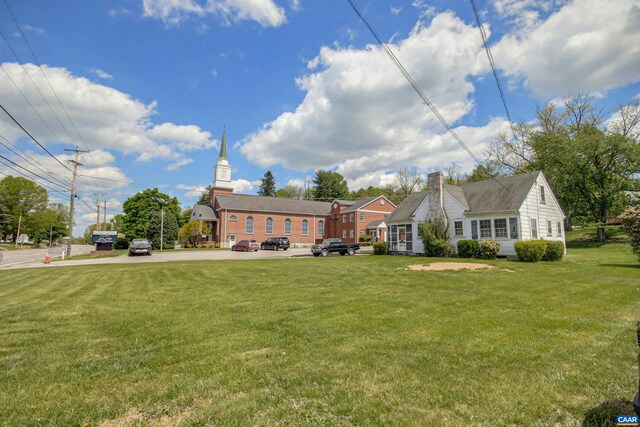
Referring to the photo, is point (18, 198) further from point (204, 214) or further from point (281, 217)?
point (281, 217)

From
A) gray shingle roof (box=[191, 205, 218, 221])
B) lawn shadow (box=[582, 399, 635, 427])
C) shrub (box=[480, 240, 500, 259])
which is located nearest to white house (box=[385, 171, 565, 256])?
shrub (box=[480, 240, 500, 259])

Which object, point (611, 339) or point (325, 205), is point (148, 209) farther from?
point (611, 339)

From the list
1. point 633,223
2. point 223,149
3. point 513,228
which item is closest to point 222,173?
point 223,149

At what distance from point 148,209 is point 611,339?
192ft

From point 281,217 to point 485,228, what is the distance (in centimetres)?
3608

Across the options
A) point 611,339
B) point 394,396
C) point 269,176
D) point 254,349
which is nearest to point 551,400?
point 394,396

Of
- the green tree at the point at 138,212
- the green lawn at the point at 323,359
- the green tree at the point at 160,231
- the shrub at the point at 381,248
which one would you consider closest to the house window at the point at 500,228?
the shrub at the point at 381,248

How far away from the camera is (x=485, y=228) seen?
2425 cm

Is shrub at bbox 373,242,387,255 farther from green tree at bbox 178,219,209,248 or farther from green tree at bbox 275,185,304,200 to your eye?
green tree at bbox 275,185,304,200

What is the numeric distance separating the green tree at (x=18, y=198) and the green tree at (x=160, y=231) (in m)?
43.1

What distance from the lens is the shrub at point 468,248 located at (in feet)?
75.8

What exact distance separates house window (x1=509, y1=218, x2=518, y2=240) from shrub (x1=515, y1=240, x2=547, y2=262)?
2.59 m

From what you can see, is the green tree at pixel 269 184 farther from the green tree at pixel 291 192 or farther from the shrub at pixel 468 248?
the shrub at pixel 468 248

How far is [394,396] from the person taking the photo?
340cm
